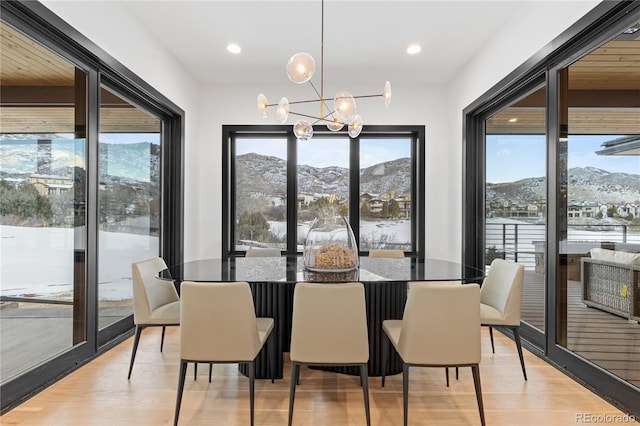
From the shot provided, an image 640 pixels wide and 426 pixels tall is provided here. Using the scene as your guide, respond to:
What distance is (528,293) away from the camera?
3127 millimetres

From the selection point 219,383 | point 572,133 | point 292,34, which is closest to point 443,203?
point 572,133

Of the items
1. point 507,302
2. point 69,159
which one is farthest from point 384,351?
point 69,159

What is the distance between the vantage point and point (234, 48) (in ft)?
12.5

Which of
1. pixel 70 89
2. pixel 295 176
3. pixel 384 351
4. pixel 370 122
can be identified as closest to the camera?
pixel 384 351

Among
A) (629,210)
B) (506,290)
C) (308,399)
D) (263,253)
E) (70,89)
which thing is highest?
(70,89)

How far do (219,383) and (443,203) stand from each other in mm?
3576

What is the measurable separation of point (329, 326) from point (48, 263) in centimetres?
203

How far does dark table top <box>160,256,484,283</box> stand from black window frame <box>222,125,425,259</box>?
6.57 ft

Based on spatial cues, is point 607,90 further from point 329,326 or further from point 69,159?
point 69,159

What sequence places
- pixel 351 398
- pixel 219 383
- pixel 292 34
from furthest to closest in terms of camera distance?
pixel 292 34, pixel 219 383, pixel 351 398

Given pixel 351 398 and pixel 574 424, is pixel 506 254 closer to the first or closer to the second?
pixel 574 424

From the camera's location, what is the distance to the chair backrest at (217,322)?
6.26 ft

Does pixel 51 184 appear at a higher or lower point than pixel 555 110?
lower

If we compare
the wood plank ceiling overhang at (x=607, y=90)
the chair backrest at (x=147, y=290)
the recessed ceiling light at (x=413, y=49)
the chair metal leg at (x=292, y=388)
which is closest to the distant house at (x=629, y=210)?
the wood plank ceiling overhang at (x=607, y=90)
